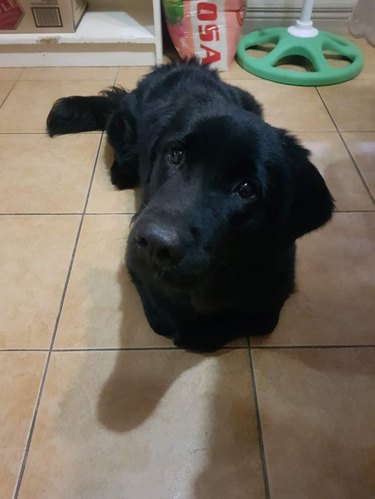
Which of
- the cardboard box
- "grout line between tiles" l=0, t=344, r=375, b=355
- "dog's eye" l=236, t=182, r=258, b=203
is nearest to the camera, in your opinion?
"dog's eye" l=236, t=182, r=258, b=203

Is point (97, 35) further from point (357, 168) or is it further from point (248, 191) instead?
point (248, 191)

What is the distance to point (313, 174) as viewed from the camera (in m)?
0.91

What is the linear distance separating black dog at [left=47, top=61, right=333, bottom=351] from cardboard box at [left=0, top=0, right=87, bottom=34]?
4.43 ft

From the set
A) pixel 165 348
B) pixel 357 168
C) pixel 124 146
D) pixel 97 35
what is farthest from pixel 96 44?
pixel 165 348

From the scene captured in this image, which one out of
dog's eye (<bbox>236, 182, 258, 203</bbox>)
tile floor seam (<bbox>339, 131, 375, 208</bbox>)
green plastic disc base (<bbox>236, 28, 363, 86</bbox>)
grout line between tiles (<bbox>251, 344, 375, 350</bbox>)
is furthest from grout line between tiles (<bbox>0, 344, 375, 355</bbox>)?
green plastic disc base (<bbox>236, 28, 363, 86</bbox>)

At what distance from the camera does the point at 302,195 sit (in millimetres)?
908

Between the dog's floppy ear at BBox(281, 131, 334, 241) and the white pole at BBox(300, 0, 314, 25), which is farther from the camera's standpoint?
the white pole at BBox(300, 0, 314, 25)

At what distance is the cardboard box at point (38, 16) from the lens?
→ 2119mm

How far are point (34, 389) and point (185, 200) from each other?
0.64 meters

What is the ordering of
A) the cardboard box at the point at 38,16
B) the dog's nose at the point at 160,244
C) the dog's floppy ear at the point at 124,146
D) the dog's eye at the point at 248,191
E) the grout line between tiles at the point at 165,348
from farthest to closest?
the cardboard box at the point at 38,16, the dog's floppy ear at the point at 124,146, the grout line between tiles at the point at 165,348, the dog's eye at the point at 248,191, the dog's nose at the point at 160,244

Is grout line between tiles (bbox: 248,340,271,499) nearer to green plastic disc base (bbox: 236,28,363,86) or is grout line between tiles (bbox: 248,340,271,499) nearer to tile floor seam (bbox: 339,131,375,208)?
tile floor seam (bbox: 339,131,375,208)

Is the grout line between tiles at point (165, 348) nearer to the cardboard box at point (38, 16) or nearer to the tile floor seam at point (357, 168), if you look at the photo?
the tile floor seam at point (357, 168)

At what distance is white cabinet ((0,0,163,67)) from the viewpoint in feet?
7.27

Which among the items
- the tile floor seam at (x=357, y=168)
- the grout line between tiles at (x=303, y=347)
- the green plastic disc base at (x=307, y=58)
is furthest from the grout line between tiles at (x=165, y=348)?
the green plastic disc base at (x=307, y=58)
